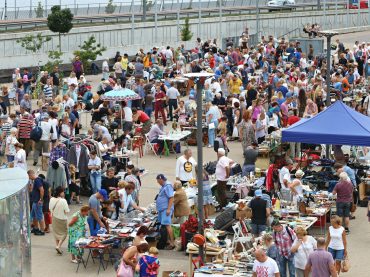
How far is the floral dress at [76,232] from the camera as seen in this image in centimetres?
1945

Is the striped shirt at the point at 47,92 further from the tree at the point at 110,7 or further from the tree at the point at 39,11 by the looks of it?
the tree at the point at 110,7

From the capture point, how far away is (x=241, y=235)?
19.6 meters

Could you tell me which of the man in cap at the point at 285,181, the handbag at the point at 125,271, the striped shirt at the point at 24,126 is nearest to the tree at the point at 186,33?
the striped shirt at the point at 24,126

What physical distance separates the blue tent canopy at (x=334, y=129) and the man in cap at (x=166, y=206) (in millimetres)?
4137

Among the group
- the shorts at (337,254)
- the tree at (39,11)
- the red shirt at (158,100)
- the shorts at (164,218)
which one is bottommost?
the shorts at (337,254)

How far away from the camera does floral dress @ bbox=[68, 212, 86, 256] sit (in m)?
19.5

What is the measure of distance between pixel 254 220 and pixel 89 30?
35.3 metres

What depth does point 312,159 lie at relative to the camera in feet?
85.0

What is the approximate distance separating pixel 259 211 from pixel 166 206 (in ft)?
5.85

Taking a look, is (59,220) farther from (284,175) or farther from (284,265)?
(284,175)

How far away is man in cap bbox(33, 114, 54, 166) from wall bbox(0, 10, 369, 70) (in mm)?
17830

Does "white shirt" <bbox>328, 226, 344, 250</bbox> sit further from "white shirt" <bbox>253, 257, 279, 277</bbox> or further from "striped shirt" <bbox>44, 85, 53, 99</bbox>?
"striped shirt" <bbox>44, 85, 53, 99</bbox>

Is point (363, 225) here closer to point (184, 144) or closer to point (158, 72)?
point (184, 144)

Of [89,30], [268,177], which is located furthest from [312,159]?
[89,30]
